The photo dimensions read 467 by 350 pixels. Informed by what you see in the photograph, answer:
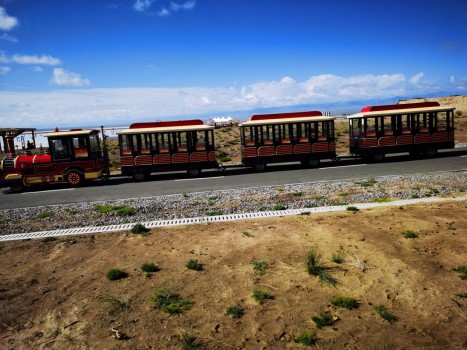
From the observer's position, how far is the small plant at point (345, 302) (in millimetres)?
6449

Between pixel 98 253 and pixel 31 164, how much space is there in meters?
12.9

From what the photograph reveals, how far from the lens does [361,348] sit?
5.45 metres

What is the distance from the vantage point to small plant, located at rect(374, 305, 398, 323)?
20.0 ft

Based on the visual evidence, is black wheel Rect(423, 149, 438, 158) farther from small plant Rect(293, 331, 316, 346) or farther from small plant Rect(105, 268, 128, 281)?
small plant Rect(105, 268, 128, 281)

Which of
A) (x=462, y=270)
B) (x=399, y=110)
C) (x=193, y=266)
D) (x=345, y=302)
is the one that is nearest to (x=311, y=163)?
(x=399, y=110)

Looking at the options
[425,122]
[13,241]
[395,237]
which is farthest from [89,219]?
[425,122]

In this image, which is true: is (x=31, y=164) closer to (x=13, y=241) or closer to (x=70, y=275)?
(x=13, y=241)

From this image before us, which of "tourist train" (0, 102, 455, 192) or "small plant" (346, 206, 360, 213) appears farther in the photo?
"tourist train" (0, 102, 455, 192)

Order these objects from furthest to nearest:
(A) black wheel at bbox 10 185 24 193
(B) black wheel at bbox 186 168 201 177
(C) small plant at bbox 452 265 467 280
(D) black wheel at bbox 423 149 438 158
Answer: (D) black wheel at bbox 423 149 438 158 → (B) black wheel at bbox 186 168 201 177 → (A) black wheel at bbox 10 185 24 193 → (C) small plant at bbox 452 265 467 280

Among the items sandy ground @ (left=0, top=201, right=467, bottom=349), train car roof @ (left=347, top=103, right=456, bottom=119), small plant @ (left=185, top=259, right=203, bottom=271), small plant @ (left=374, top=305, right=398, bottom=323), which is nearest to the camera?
sandy ground @ (left=0, top=201, right=467, bottom=349)

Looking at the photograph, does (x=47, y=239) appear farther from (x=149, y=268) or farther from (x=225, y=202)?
Answer: (x=225, y=202)

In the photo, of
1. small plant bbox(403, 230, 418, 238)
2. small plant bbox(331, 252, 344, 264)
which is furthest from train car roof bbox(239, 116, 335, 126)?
small plant bbox(331, 252, 344, 264)

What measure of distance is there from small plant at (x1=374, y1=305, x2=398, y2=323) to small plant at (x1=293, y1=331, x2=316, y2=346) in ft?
4.60

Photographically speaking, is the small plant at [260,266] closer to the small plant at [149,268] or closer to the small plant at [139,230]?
the small plant at [149,268]
